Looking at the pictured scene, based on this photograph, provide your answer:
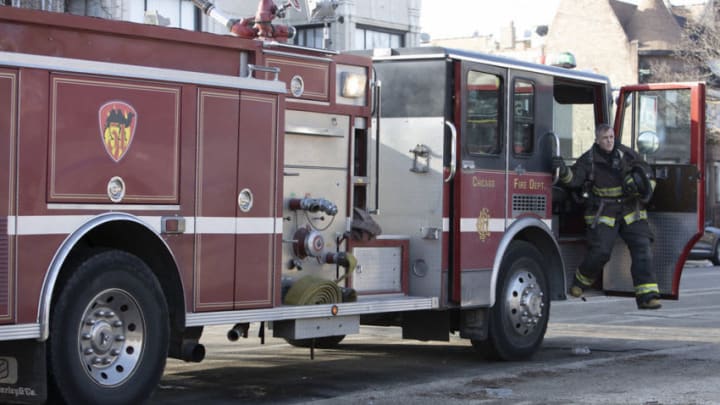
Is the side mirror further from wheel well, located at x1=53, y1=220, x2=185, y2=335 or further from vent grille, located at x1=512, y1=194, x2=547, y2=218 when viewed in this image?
wheel well, located at x1=53, y1=220, x2=185, y2=335

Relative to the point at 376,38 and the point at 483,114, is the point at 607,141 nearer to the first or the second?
the point at 483,114

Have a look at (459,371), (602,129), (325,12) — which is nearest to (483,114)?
(602,129)

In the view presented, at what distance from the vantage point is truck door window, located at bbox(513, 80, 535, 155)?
36.0ft

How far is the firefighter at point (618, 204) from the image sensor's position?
11.4 metres

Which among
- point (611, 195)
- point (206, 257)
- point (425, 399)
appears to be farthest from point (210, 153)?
point (611, 195)

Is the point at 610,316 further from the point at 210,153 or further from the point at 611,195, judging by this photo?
the point at 210,153

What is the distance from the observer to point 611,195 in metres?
11.4

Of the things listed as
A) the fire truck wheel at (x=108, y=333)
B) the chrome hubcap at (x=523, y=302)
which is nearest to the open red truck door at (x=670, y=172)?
the chrome hubcap at (x=523, y=302)

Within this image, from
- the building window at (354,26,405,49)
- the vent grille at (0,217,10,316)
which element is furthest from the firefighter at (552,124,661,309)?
the building window at (354,26,405,49)

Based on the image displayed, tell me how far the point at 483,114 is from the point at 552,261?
1738mm

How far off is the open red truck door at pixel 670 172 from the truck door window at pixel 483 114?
1911 millimetres

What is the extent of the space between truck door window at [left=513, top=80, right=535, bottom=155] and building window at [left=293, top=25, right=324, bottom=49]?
2887 mm

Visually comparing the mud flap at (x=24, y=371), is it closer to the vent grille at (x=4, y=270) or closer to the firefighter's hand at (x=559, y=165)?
the vent grille at (x=4, y=270)

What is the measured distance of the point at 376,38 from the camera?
26.6 m
